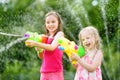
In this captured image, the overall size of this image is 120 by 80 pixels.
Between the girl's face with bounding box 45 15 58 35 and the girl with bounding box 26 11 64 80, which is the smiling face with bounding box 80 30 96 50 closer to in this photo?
the girl with bounding box 26 11 64 80

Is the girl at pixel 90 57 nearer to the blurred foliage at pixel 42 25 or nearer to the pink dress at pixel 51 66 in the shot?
the pink dress at pixel 51 66

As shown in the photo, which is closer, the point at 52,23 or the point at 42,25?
the point at 52,23

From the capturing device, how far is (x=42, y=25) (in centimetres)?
668

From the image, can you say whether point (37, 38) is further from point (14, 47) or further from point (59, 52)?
point (14, 47)

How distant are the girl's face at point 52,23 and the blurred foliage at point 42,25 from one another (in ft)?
7.51

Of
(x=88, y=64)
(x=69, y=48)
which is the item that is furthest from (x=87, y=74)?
(x=69, y=48)

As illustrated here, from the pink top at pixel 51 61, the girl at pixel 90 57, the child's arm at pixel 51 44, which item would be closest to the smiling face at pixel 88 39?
the girl at pixel 90 57

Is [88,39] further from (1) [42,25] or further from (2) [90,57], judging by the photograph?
(1) [42,25]

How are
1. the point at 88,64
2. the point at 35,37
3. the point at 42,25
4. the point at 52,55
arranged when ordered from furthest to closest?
the point at 42,25, the point at 52,55, the point at 35,37, the point at 88,64

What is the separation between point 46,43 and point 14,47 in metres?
2.77

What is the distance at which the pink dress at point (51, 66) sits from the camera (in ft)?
12.1

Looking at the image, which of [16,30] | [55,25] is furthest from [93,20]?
[55,25]

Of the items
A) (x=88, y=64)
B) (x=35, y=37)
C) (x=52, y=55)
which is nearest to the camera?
(x=88, y=64)

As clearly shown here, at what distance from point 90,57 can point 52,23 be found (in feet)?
1.69
